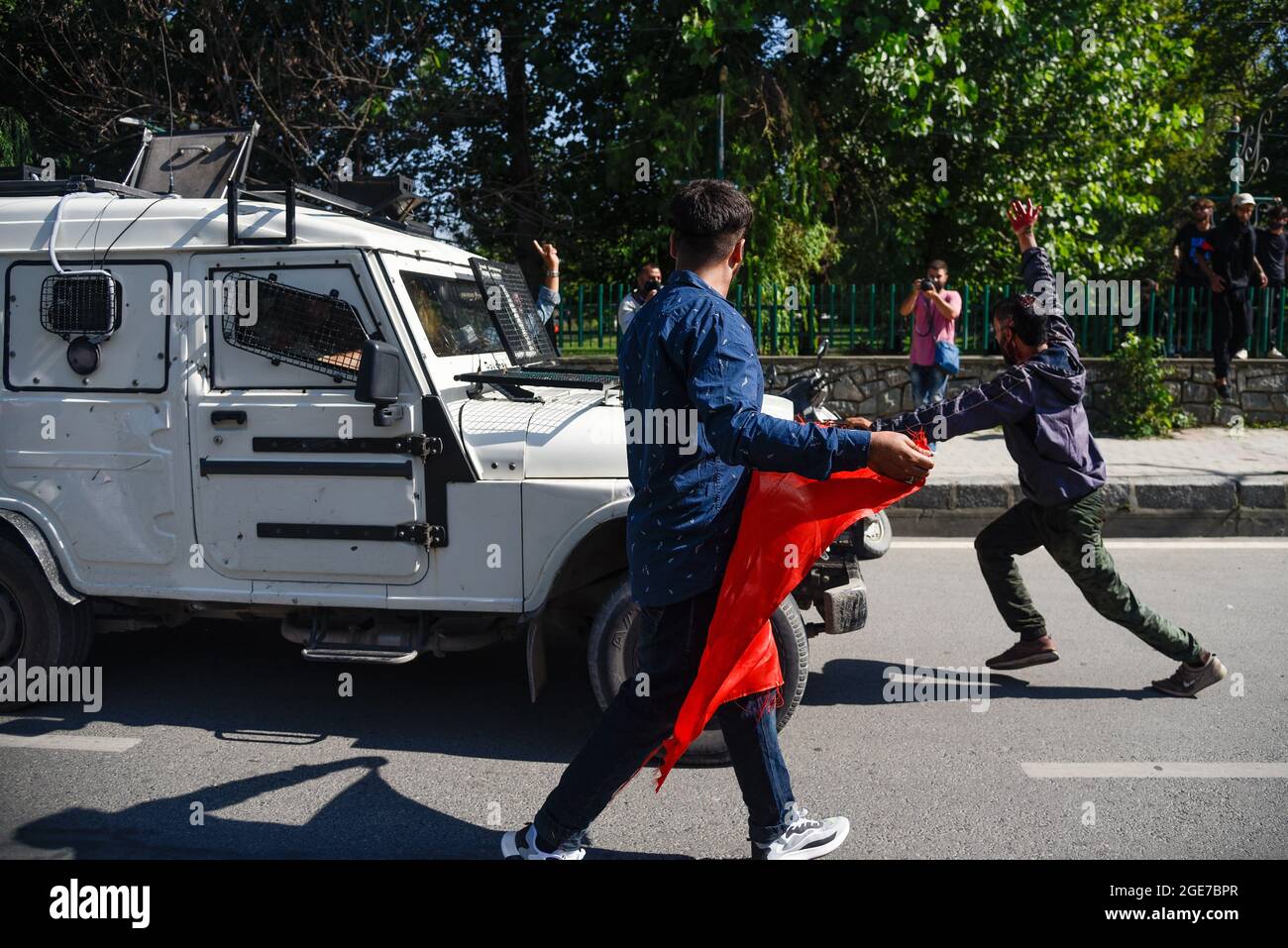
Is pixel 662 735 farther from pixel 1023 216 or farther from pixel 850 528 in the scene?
pixel 1023 216

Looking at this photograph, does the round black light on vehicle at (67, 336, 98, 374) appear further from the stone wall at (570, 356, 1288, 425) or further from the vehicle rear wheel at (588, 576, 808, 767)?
the stone wall at (570, 356, 1288, 425)

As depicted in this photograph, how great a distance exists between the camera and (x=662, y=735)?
314 centimetres

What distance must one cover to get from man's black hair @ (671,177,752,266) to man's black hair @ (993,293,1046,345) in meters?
2.16

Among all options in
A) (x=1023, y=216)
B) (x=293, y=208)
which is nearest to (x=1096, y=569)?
(x=1023, y=216)

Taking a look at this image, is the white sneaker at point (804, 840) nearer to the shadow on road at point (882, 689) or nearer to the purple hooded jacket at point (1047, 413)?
the shadow on road at point (882, 689)

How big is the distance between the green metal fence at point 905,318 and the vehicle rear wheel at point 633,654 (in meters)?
7.72

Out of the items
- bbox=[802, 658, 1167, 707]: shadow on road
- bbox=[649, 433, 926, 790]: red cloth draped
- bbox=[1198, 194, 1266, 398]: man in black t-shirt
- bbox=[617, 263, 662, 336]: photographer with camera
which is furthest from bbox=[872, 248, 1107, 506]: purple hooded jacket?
bbox=[1198, 194, 1266, 398]: man in black t-shirt

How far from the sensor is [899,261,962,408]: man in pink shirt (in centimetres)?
1070

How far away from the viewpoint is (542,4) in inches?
543

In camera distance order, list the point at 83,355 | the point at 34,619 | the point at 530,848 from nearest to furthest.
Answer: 1. the point at 530,848
2. the point at 83,355
3. the point at 34,619

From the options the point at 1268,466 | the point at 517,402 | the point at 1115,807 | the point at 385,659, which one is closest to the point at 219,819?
the point at 385,659

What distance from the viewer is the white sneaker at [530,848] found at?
10.6ft

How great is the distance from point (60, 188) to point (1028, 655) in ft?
16.0

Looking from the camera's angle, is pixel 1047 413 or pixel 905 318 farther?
pixel 905 318
